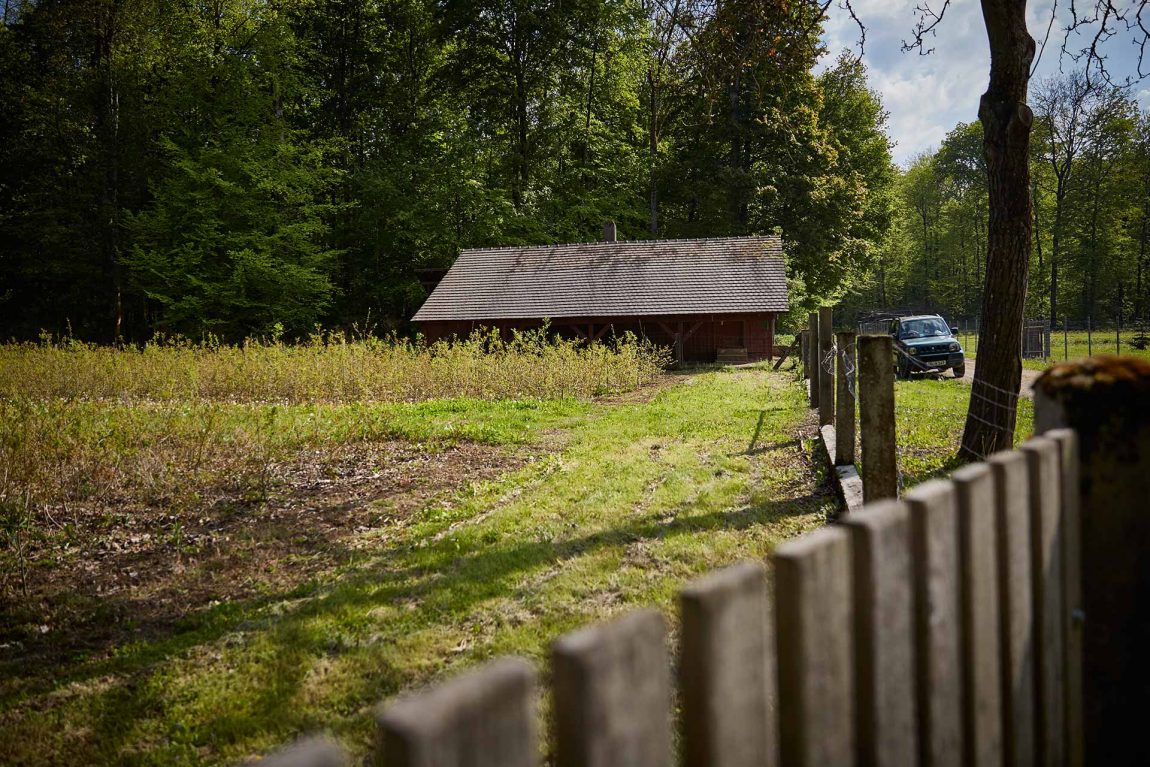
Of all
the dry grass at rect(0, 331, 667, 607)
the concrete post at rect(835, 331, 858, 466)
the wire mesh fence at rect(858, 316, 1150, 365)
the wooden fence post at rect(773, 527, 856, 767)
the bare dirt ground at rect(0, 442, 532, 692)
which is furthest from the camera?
the wire mesh fence at rect(858, 316, 1150, 365)

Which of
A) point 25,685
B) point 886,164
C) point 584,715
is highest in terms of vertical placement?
point 886,164

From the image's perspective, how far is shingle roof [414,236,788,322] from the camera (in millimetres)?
25297

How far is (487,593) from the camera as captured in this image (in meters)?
4.33

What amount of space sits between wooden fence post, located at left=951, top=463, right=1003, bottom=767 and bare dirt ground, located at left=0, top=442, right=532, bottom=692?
436 cm

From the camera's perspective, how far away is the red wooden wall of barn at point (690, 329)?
25469 mm

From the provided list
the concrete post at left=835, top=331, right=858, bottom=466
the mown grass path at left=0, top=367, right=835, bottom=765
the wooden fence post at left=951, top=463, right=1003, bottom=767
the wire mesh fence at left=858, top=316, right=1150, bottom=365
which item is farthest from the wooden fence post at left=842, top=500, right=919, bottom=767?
the wire mesh fence at left=858, top=316, right=1150, bottom=365

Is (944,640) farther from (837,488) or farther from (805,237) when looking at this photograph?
(805,237)

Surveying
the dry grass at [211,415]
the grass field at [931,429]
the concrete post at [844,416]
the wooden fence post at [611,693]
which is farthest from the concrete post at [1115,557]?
the dry grass at [211,415]

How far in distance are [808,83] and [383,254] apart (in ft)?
70.2

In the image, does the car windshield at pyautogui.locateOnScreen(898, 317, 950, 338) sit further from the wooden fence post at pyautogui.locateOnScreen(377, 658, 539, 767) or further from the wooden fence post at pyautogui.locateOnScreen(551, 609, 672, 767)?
the wooden fence post at pyautogui.locateOnScreen(377, 658, 539, 767)

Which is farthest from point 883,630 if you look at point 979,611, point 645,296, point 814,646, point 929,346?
point 645,296

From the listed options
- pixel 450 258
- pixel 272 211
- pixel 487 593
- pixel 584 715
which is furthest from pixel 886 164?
pixel 584 715

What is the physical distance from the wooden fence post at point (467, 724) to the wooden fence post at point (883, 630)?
610mm

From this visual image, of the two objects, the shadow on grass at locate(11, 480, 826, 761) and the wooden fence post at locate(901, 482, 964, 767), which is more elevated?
the wooden fence post at locate(901, 482, 964, 767)
